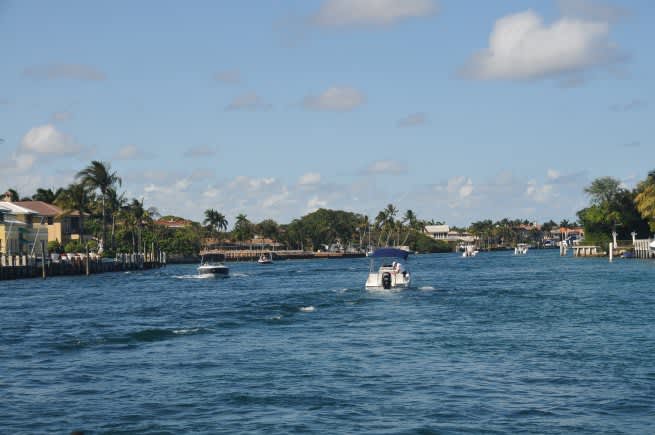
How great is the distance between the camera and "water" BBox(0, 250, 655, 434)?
2171 cm

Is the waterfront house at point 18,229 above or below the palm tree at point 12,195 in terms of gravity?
below

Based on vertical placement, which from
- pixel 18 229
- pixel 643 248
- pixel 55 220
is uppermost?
pixel 55 220

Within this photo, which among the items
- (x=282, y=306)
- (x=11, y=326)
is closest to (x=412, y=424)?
(x=11, y=326)

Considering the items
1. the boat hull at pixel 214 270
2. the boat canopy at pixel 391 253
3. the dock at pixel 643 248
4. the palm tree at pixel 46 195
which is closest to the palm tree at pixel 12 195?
the palm tree at pixel 46 195

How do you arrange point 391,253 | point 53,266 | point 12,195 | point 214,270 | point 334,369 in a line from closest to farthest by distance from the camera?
1. point 334,369
2. point 391,253
3. point 214,270
4. point 53,266
5. point 12,195

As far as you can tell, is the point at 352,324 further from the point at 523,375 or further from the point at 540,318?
the point at 523,375

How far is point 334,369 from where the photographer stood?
29.1m

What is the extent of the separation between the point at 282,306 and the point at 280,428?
35.6 m

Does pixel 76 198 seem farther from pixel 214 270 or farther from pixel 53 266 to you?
pixel 214 270

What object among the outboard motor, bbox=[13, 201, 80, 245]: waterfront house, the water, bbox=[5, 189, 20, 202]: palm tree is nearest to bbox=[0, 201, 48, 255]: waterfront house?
bbox=[13, 201, 80, 245]: waterfront house

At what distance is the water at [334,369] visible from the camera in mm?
21709

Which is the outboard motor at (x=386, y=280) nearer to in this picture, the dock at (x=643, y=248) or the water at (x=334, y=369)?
the water at (x=334, y=369)

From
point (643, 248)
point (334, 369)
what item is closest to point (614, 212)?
point (643, 248)

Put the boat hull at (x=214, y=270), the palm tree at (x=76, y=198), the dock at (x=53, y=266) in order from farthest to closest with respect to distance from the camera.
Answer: the palm tree at (x=76, y=198)
the boat hull at (x=214, y=270)
the dock at (x=53, y=266)
